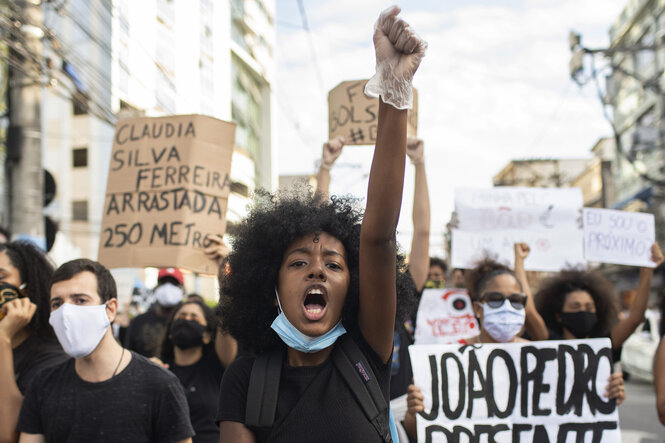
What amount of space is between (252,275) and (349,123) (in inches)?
117

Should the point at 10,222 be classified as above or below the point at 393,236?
above

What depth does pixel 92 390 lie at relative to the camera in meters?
2.93

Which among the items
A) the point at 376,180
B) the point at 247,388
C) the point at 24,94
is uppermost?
the point at 24,94

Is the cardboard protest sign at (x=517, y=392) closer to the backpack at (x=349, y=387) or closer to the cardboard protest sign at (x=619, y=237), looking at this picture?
the backpack at (x=349, y=387)

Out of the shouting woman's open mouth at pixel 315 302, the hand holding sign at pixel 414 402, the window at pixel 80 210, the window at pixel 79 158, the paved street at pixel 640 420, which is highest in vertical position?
the window at pixel 79 158

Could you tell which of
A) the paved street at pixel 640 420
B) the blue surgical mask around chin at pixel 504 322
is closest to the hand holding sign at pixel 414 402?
the blue surgical mask around chin at pixel 504 322

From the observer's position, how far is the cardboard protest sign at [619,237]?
5527mm

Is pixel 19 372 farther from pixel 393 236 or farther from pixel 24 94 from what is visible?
pixel 24 94

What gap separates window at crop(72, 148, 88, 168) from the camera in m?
28.6

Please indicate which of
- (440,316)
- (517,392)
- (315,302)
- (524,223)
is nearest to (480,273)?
(440,316)

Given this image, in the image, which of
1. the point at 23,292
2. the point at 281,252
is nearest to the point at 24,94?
the point at 23,292

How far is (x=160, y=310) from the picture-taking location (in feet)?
19.9

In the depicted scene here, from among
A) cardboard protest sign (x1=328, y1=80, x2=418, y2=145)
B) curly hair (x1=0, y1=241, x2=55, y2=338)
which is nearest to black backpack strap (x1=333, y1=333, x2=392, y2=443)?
curly hair (x1=0, y1=241, x2=55, y2=338)

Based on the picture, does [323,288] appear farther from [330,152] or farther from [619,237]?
[619,237]
